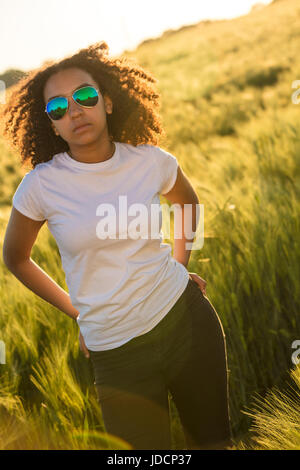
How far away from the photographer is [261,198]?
2.53m

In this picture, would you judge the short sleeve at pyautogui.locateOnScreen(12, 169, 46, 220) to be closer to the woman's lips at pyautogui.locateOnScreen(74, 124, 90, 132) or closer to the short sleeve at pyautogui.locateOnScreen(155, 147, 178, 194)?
the woman's lips at pyautogui.locateOnScreen(74, 124, 90, 132)

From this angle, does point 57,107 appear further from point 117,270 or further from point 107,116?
point 117,270

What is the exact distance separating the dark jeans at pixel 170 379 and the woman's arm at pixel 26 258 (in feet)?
0.93

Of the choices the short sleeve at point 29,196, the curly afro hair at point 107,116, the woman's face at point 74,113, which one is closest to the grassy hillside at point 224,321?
the curly afro hair at point 107,116

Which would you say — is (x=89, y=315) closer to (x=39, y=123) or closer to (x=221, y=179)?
(x=39, y=123)

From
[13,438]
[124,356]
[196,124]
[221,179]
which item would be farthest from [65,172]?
[196,124]

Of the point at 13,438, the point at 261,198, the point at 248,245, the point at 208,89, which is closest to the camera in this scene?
the point at 13,438

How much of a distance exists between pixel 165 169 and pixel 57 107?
366mm

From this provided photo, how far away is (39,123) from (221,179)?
86.3 inches

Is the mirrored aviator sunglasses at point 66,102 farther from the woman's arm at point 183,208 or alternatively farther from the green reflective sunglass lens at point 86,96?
the woman's arm at point 183,208

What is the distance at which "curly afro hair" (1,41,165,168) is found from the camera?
4.75ft

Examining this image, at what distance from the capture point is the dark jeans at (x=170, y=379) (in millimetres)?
1243

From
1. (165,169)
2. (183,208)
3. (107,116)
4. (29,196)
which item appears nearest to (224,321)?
(183,208)

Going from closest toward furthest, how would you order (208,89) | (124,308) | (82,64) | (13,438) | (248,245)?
(124,308), (82,64), (13,438), (248,245), (208,89)
